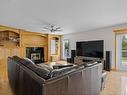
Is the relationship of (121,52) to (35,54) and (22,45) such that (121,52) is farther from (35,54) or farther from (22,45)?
(22,45)

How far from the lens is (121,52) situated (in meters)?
5.96

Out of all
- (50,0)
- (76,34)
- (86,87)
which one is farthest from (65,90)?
(76,34)

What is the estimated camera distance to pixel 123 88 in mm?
3455

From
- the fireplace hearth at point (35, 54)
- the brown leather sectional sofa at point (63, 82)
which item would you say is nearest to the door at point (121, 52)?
the brown leather sectional sofa at point (63, 82)

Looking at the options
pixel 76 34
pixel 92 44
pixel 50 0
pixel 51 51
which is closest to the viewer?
pixel 50 0

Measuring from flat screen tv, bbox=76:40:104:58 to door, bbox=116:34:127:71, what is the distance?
0.82m

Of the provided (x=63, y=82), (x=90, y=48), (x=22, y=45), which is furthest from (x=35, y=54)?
(x=63, y=82)

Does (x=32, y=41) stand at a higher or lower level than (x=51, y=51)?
higher

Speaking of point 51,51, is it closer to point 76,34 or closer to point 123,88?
point 76,34

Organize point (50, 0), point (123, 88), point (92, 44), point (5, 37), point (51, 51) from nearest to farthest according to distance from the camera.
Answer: point (50, 0), point (123, 88), point (5, 37), point (92, 44), point (51, 51)

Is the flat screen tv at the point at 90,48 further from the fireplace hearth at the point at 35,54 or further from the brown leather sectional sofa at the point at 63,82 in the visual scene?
the brown leather sectional sofa at the point at 63,82

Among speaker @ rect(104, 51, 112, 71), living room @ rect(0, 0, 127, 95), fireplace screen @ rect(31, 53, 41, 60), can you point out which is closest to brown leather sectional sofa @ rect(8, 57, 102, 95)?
living room @ rect(0, 0, 127, 95)

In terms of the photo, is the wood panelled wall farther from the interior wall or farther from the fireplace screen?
the interior wall

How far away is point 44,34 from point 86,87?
259 inches
